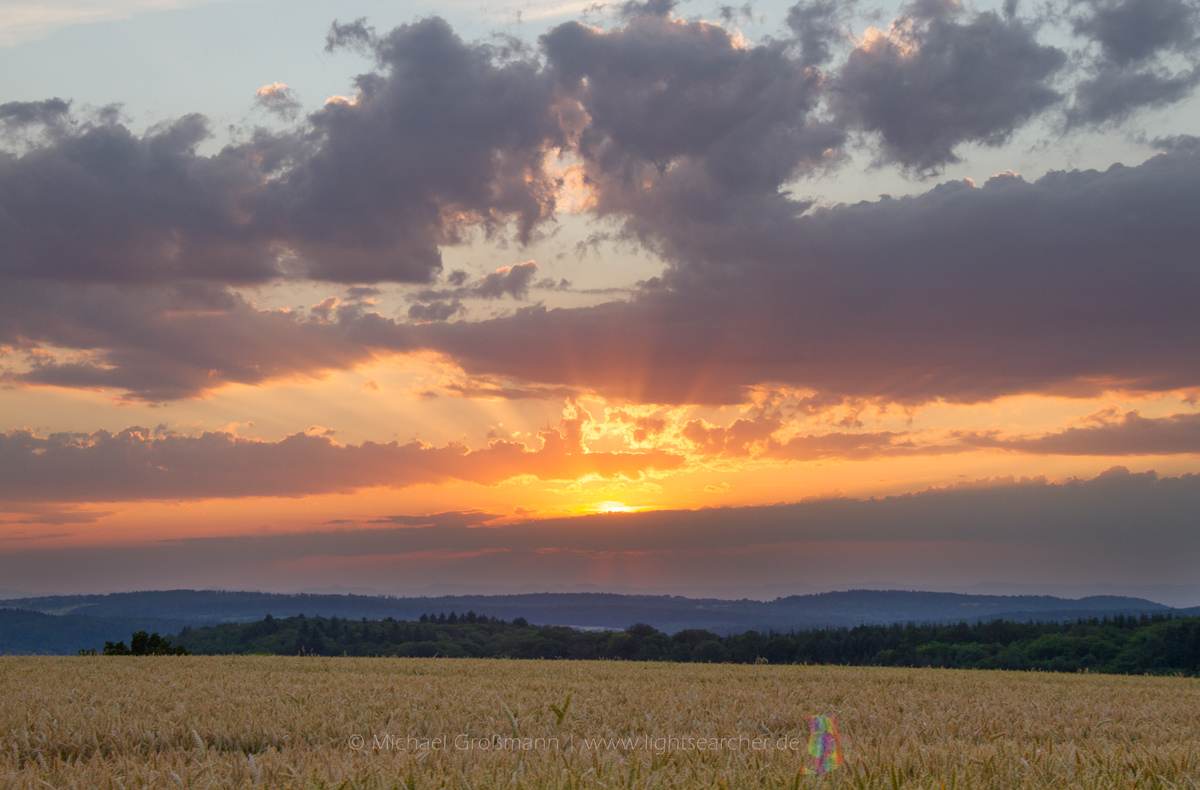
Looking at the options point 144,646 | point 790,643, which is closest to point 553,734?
point 144,646

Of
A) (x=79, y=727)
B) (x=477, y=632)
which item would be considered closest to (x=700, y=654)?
(x=477, y=632)

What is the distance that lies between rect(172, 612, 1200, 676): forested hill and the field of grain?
74439 millimetres

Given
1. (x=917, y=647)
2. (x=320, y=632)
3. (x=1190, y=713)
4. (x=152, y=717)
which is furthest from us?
(x=320, y=632)

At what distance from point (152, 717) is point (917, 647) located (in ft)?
426

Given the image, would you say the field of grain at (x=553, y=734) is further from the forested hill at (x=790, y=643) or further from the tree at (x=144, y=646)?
the forested hill at (x=790, y=643)

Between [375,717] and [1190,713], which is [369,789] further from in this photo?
[1190,713]

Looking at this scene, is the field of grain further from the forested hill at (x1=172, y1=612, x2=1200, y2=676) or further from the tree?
the forested hill at (x1=172, y1=612, x2=1200, y2=676)

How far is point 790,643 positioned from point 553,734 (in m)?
127

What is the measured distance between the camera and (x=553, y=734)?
7.45 meters

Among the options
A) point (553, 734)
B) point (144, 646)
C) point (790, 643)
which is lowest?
point (790, 643)

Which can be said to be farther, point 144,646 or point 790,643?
point 790,643

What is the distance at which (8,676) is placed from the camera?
15719mm

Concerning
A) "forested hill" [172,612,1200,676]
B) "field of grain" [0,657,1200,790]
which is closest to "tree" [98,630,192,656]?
"field of grain" [0,657,1200,790]

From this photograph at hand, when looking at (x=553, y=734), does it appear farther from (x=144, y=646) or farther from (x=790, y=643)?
(x=790, y=643)
